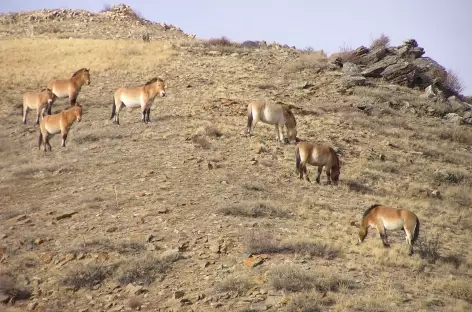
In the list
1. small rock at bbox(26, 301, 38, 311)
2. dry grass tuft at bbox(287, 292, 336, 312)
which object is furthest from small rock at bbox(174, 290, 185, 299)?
small rock at bbox(26, 301, 38, 311)

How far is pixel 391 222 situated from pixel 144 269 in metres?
5.60

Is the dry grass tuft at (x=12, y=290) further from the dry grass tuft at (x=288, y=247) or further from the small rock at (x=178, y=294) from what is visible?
the dry grass tuft at (x=288, y=247)

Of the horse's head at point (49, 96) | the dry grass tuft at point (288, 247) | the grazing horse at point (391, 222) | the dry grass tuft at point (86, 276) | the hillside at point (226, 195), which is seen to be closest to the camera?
the hillside at point (226, 195)

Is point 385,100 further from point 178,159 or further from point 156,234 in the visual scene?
point 156,234

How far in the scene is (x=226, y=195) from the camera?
14.9 metres

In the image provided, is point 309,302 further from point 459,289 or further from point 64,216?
point 64,216

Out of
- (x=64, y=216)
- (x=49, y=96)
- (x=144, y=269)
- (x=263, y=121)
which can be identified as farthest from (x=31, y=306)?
(x=49, y=96)

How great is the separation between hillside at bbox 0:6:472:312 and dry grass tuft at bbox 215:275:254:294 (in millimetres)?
26

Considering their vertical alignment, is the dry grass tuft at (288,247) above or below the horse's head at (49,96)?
below

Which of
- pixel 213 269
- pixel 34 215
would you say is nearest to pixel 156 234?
pixel 213 269

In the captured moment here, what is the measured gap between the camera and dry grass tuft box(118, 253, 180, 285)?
10.7 m

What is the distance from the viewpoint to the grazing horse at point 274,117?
21.3 metres

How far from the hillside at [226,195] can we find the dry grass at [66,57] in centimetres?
21

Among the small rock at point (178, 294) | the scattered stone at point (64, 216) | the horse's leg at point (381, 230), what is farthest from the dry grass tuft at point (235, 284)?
the scattered stone at point (64, 216)
